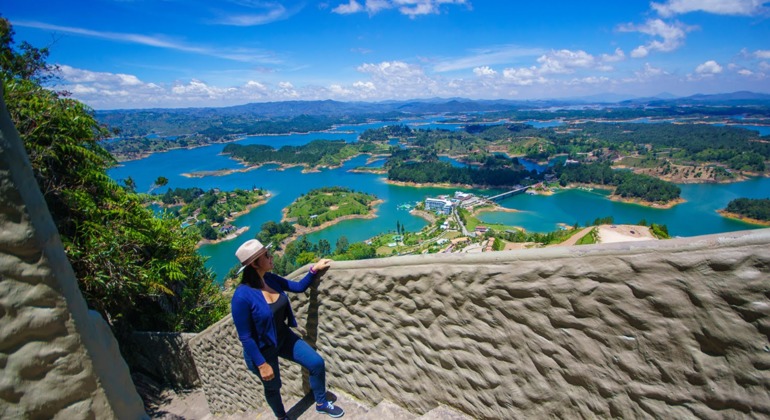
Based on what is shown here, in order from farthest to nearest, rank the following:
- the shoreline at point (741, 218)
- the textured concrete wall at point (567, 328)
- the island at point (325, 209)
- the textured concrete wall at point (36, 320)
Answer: the island at point (325, 209) → the shoreline at point (741, 218) → the textured concrete wall at point (567, 328) → the textured concrete wall at point (36, 320)

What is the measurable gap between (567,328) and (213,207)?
54390 millimetres

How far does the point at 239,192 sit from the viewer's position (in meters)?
57.3

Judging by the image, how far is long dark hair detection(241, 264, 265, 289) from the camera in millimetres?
2443

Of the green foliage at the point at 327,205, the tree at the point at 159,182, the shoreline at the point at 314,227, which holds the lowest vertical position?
the shoreline at the point at 314,227

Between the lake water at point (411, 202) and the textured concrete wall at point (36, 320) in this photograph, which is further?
the lake water at point (411, 202)

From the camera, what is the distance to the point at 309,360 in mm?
2744

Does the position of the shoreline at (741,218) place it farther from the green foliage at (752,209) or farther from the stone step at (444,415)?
the stone step at (444,415)

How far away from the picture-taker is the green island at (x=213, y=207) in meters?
43.1

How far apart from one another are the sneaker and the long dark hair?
109 centimetres

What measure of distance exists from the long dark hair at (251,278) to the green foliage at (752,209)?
5178 cm

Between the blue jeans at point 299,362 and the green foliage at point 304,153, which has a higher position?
the blue jeans at point 299,362

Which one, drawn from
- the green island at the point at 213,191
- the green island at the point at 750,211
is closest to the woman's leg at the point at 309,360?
the green island at the point at 213,191

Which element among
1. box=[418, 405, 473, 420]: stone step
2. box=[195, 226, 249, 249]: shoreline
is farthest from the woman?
box=[195, 226, 249, 249]: shoreline

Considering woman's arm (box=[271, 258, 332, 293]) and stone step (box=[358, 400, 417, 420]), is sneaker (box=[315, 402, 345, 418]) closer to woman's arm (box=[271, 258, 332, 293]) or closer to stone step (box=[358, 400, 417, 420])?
stone step (box=[358, 400, 417, 420])
